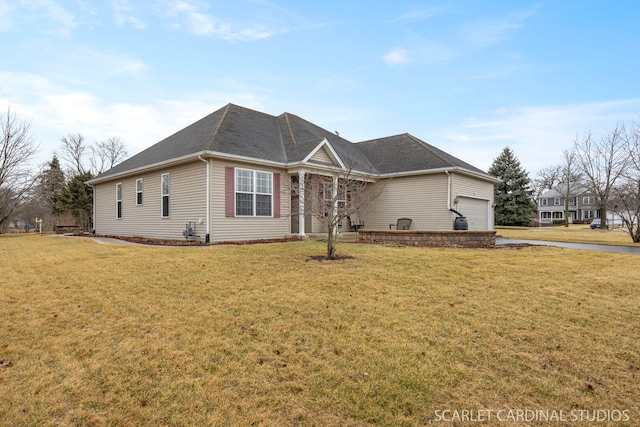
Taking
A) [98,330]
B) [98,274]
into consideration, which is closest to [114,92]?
[98,274]

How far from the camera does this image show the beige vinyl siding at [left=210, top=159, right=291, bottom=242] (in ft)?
39.9

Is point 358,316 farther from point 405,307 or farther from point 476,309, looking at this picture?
point 476,309

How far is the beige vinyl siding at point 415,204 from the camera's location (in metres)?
15.8

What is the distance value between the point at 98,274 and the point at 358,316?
17.6 ft

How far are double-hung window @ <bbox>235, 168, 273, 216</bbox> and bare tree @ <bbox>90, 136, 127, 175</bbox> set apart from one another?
3505cm

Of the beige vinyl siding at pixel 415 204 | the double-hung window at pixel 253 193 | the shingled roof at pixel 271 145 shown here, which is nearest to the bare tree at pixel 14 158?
the shingled roof at pixel 271 145

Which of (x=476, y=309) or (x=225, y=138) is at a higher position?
(x=225, y=138)

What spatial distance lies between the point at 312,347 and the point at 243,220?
9965mm

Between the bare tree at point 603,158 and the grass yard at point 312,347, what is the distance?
3361cm

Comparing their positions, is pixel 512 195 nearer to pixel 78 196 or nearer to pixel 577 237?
pixel 577 237

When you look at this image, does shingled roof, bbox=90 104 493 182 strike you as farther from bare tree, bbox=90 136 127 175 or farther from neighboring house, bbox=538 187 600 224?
neighboring house, bbox=538 187 600 224

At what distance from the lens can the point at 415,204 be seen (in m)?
16.6

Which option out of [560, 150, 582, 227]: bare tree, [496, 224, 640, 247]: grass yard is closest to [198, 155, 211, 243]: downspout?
[496, 224, 640, 247]: grass yard

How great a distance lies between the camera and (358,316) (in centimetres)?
436
